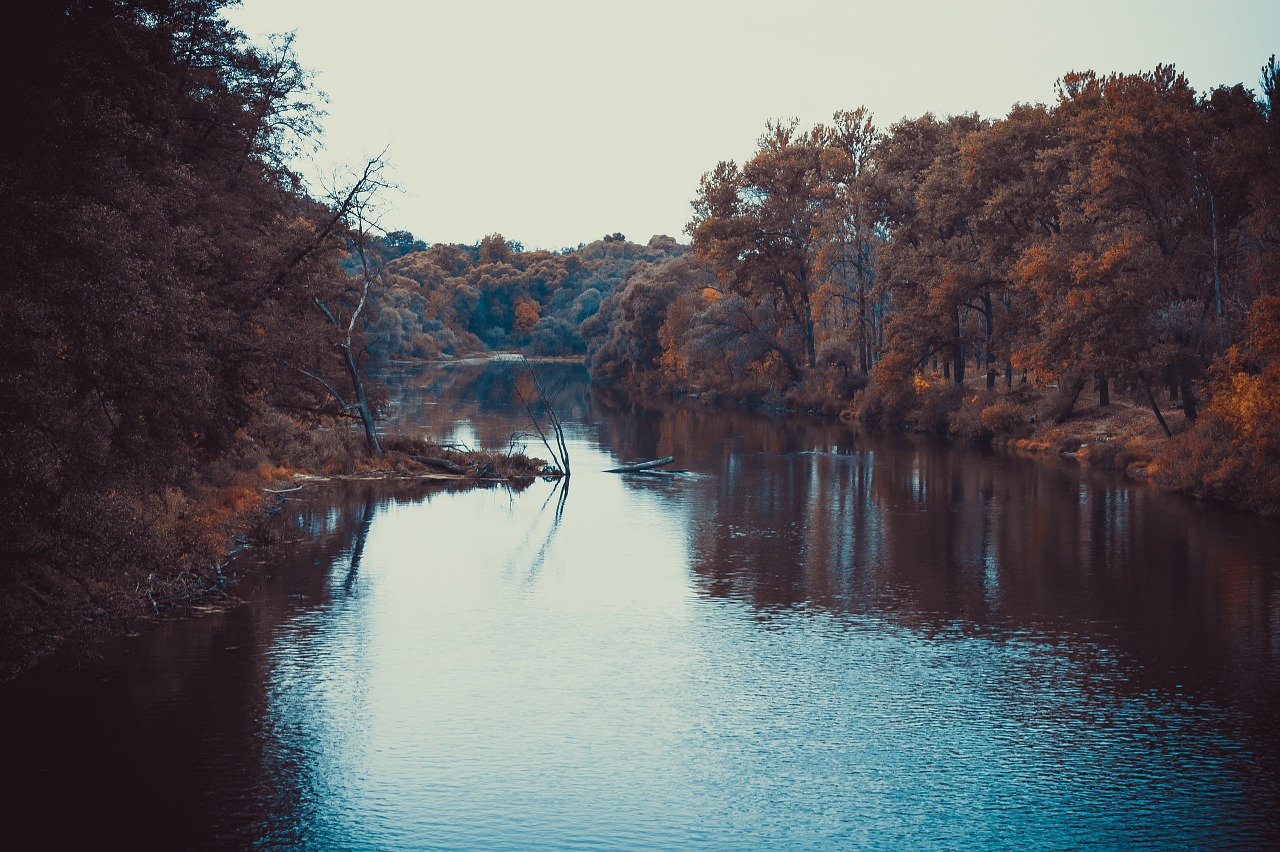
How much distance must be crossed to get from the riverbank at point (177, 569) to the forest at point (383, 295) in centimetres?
12

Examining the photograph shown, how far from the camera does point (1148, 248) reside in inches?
1412

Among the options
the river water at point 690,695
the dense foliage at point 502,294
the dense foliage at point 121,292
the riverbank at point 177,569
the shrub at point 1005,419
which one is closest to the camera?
the river water at point 690,695

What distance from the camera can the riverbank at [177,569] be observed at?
14586mm

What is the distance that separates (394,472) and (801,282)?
37.0 m

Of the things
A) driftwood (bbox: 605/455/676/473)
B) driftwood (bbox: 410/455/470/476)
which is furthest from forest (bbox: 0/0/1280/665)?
driftwood (bbox: 605/455/676/473)

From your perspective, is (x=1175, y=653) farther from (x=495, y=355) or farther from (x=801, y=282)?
(x=495, y=355)

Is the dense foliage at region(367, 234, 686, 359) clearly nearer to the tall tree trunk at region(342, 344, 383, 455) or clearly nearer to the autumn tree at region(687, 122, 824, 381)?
the autumn tree at region(687, 122, 824, 381)

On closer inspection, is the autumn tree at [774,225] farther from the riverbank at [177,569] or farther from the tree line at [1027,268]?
the riverbank at [177,569]

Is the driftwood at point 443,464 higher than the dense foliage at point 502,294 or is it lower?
lower

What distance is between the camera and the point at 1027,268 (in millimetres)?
39656

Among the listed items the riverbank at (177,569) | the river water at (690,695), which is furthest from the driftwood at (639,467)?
the river water at (690,695)

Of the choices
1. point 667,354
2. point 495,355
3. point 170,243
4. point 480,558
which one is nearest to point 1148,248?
point 480,558

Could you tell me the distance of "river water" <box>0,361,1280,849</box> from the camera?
11555mm

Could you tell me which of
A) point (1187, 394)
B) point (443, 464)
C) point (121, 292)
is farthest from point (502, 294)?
point (121, 292)
